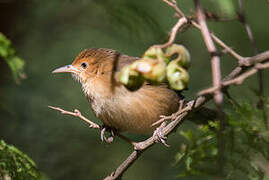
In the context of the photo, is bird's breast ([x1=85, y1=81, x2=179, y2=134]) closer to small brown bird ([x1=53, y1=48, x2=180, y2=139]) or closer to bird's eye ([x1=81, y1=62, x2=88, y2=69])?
small brown bird ([x1=53, y1=48, x2=180, y2=139])

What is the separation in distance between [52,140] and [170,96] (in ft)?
10.6

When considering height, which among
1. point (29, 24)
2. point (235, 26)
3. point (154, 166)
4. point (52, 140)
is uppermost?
point (29, 24)

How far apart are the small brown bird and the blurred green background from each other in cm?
180

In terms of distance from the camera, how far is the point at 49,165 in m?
7.20

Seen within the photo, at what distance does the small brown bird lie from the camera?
4.42 m

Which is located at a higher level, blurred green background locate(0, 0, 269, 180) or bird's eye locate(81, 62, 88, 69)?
bird's eye locate(81, 62, 88, 69)

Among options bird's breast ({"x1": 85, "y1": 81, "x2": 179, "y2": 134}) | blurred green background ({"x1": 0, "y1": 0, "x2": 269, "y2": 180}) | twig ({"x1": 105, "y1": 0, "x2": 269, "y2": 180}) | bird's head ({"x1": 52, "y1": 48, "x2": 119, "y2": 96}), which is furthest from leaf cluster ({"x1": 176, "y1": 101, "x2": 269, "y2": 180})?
blurred green background ({"x1": 0, "y1": 0, "x2": 269, "y2": 180})

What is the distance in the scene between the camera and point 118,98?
4379 mm

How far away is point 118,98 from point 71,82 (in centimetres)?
396

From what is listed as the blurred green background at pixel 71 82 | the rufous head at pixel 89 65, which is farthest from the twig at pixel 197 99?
the blurred green background at pixel 71 82

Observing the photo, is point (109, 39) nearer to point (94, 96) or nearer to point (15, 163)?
point (94, 96)

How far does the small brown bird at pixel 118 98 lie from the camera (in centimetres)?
442

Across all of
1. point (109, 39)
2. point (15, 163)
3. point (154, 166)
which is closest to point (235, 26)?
point (109, 39)

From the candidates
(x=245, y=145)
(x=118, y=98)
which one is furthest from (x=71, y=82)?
(x=245, y=145)
